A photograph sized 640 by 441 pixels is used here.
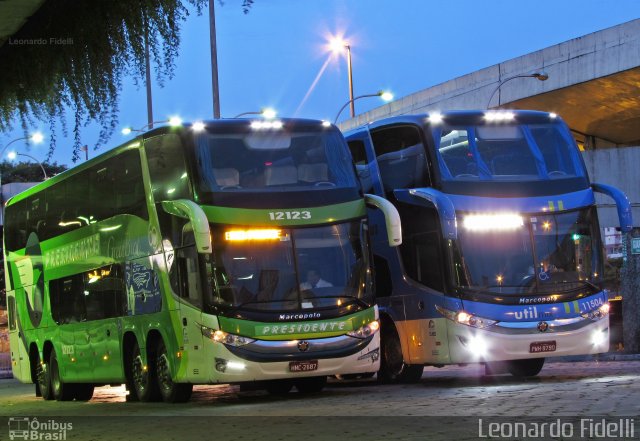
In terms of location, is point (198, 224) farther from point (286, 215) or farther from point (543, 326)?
point (543, 326)

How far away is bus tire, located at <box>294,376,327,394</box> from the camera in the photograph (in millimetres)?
20109

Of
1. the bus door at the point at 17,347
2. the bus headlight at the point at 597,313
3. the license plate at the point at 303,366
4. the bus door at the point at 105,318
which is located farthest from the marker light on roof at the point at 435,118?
the bus door at the point at 17,347

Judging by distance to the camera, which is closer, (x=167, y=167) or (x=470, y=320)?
(x=167, y=167)

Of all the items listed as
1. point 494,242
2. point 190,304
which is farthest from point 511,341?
point 190,304

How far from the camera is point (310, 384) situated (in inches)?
796

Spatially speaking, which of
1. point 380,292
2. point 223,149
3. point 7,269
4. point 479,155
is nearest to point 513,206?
point 479,155

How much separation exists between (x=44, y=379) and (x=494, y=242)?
36.4 ft

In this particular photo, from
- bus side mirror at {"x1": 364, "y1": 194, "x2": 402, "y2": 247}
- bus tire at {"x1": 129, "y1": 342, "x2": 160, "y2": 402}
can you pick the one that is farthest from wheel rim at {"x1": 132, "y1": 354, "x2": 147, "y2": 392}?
bus side mirror at {"x1": 364, "y1": 194, "x2": 402, "y2": 247}

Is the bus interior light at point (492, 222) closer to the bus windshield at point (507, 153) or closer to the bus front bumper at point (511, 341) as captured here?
the bus windshield at point (507, 153)

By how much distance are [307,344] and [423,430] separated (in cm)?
650

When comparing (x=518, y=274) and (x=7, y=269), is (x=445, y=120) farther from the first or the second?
(x=7, y=269)

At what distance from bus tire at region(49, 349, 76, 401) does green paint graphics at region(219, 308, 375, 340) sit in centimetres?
783

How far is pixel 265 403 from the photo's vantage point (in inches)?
693

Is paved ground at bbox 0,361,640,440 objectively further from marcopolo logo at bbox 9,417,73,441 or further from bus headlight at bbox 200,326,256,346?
bus headlight at bbox 200,326,256,346
